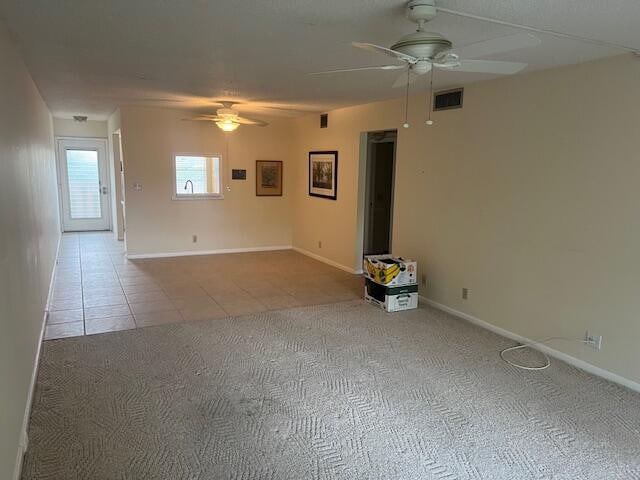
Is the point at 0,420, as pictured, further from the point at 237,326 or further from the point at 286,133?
the point at 286,133

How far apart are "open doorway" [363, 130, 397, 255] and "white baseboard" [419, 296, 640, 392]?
218 cm

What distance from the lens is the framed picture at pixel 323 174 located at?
6938 millimetres

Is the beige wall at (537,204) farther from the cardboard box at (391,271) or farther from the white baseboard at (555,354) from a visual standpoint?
the cardboard box at (391,271)

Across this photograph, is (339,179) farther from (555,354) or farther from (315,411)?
(315,411)

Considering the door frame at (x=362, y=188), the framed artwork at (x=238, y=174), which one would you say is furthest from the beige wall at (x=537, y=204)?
the framed artwork at (x=238, y=174)

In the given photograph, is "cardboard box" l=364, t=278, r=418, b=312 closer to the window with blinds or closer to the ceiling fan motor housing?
the ceiling fan motor housing

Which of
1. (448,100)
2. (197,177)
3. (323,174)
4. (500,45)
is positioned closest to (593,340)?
(500,45)

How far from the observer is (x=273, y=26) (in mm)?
2699

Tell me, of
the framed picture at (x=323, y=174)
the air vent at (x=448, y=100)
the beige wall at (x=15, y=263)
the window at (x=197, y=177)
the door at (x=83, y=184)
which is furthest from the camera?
the door at (x=83, y=184)

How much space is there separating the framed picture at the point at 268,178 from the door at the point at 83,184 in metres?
4.43

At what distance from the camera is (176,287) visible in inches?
225

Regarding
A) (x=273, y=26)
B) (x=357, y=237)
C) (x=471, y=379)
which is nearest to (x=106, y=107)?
(x=357, y=237)

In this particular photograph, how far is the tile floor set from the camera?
4.60 metres

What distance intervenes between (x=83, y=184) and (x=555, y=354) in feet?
33.1
